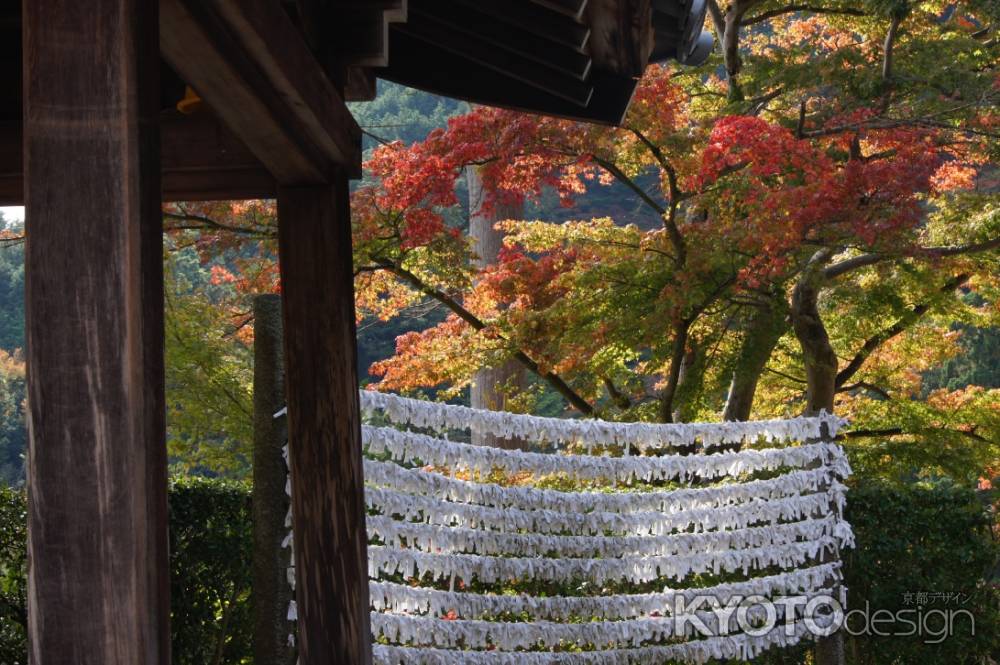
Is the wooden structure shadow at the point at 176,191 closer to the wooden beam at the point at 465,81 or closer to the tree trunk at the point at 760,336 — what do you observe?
the wooden beam at the point at 465,81

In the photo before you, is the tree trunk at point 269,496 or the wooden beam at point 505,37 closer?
the wooden beam at point 505,37

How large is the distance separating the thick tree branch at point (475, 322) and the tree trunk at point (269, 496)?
3.74 m

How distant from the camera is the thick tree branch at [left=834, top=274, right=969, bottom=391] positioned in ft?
24.7

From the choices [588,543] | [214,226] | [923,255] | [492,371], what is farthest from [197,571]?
[492,371]

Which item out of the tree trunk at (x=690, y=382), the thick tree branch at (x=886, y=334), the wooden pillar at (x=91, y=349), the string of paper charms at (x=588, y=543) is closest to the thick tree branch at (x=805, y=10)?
the thick tree branch at (x=886, y=334)

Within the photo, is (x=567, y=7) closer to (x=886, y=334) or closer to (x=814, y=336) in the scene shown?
(x=814, y=336)

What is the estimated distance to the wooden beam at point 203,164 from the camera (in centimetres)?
333

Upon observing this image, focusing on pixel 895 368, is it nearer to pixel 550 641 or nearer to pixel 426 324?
pixel 550 641

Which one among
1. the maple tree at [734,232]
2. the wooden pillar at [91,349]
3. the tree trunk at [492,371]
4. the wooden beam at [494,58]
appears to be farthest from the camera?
the tree trunk at [492,371]

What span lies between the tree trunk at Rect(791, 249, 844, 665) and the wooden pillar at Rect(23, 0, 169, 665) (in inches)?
224

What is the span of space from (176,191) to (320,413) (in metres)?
1.31

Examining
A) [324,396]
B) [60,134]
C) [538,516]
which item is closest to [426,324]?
[538,516]

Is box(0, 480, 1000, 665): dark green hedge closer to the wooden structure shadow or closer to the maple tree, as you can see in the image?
the maple tree

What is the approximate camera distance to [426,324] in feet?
50.7
